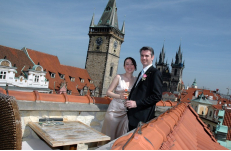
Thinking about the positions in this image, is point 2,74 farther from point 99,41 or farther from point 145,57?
point 145,57

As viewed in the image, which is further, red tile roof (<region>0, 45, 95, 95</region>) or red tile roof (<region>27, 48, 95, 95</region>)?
red tile roof (<region>27, 48, 95, 95</region>)

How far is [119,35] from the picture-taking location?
3434cm

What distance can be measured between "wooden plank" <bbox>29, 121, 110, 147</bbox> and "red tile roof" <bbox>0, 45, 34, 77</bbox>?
18967 mm

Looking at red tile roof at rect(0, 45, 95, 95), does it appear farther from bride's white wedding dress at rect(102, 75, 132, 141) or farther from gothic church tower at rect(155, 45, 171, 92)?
gothic church tower at rect(155, 45, 171, 92)

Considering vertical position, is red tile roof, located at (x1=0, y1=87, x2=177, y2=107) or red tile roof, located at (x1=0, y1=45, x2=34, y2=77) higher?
red tile roof, located at (x1=0, y1=45, x2=34, y2=77)

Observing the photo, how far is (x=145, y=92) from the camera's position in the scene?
9.13ft

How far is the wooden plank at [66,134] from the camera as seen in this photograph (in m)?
2.20

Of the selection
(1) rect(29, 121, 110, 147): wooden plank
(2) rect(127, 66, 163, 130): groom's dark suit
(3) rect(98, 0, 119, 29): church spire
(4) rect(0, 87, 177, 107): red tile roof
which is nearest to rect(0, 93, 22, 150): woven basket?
(1) rect(29, 121, 110, 147): wooden plank

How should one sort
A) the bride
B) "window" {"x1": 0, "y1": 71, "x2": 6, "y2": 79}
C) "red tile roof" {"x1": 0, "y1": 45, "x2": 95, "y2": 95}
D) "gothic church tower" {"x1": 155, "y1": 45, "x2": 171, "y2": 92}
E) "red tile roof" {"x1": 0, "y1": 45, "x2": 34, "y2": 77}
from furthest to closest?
"gothic church tower" {"x1": 155, "y1": 45, "x2": 171, "y2": 92}
"red tile roof" {"x1": 0, "y1": 45, "x2": 95, "y2": 95}
"red tile roof" {"x1": 0, "y1": 45, "x2": 34, "y2": 77}
"window" {"x1": 0, "y1": 71, "x2": 6, "y2": 79}
the bride

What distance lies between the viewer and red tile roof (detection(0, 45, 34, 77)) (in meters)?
20.2

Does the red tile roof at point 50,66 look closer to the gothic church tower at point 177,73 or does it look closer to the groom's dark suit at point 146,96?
the groom's dark suit at point 146,96

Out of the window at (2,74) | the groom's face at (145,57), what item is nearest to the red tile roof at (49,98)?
the groom's face at (145,57)

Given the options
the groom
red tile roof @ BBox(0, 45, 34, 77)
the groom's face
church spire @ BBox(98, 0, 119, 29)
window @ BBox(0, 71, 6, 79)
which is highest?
church spire @ BBox(98, 0, 119, 29)

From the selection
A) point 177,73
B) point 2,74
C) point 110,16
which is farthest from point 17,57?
point 177,73
